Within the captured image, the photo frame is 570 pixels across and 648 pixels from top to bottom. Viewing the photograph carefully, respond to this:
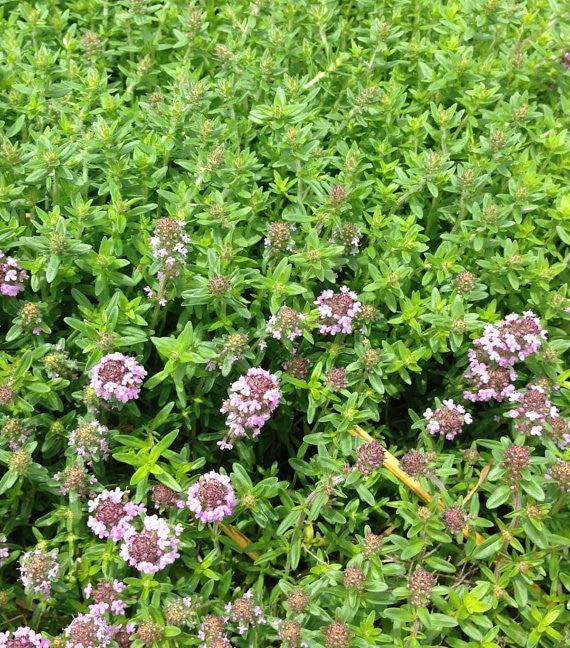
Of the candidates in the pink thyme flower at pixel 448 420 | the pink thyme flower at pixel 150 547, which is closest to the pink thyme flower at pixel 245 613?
the pink thyme flower at pixel 150 547

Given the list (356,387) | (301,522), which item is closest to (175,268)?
(356,387)

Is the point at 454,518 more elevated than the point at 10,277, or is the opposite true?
the point at 10,277

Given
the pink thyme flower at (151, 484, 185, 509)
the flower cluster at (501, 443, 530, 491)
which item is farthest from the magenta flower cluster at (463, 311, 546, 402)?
the pink thyme flower at (151, 484, 185, 509)

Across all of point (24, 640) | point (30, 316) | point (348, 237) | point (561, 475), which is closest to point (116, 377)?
point (30, 316)

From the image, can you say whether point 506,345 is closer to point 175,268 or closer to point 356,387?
point 356,387

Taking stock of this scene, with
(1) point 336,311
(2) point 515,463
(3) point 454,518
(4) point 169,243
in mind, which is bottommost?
(3) point 454,518

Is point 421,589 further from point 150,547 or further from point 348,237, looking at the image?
point 348,237
